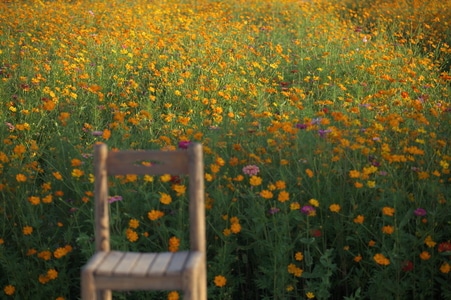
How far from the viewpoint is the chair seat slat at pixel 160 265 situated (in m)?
1.99

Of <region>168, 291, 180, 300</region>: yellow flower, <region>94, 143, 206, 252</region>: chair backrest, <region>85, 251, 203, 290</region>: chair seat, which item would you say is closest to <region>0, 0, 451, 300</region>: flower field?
<region>168, 291, 180, 300</region>: yellow flower

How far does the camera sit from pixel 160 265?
2064mm

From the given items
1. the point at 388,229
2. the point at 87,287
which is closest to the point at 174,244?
the point at 87,287

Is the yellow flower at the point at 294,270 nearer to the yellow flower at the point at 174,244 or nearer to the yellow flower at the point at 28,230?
the yellow flower at the point at 174,244

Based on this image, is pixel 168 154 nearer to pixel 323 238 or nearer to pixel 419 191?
pixel 323 238

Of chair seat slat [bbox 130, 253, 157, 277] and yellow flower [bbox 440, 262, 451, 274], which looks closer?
chair seat slat [bbox 130, 253, 157, 277]

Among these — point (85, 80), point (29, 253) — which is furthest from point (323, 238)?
point (85, 80)

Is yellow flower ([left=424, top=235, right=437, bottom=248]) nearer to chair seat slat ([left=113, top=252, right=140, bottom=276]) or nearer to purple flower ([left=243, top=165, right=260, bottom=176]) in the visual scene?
purple flower ([left=243, top=165, right=260, bottom=176])

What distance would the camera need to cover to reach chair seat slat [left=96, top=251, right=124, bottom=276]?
2.01m

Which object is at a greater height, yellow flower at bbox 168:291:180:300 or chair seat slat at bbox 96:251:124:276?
chair seat slat at bbox 96:251:124:276

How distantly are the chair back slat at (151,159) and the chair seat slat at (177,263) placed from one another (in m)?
0.25

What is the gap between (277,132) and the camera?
327 centimetres

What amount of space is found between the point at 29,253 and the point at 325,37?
4723mm

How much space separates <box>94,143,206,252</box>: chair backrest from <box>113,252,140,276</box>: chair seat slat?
0.11 m
